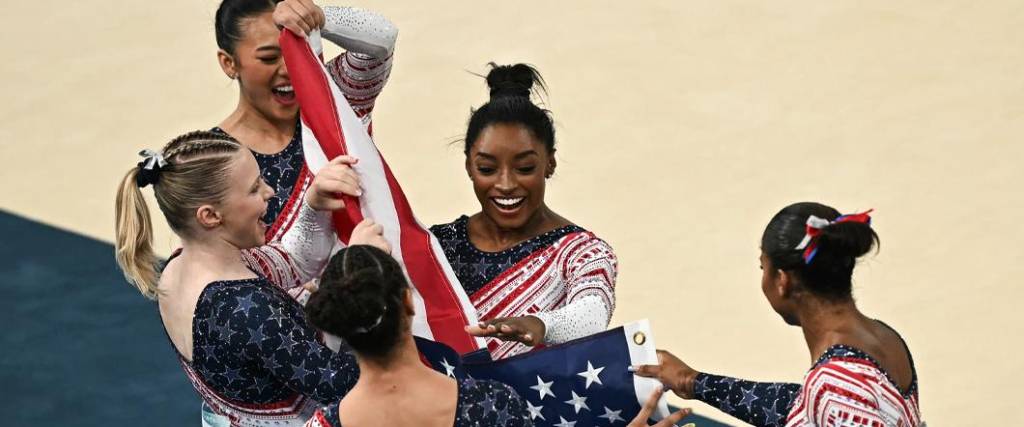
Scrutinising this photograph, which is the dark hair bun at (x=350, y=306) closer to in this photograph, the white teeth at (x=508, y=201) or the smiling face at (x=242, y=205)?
the smiling face at (x=242, y=205)

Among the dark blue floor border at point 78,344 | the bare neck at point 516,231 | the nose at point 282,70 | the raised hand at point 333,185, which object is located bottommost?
the dark blue floor border at point 78,344

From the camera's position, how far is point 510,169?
4.08 m

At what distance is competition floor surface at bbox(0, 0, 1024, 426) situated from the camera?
6.34 metres

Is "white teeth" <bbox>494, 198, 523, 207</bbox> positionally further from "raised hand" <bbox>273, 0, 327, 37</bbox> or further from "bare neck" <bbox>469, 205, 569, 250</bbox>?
"raised hand" <bbox>273, 0, 327, 37</bbox>

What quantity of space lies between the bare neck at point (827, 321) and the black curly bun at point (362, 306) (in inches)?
34.4

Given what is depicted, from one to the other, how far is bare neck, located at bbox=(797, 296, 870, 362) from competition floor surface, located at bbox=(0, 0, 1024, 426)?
2.42 m

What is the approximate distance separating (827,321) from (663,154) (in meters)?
4.16

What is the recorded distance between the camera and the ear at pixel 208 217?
3676 mm

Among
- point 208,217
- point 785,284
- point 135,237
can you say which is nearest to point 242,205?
point 208,217

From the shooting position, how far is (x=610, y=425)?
385 centimetres

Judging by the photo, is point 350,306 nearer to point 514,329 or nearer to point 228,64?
point 514,329

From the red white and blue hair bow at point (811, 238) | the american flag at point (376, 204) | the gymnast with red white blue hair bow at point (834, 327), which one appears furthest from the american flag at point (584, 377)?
the red white and blue hair bow at point (811, 238)

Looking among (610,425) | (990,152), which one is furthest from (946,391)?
(610,425)

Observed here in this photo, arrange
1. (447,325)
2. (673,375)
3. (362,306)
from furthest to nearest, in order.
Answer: (447,325) < (673,375) < (362,306)
